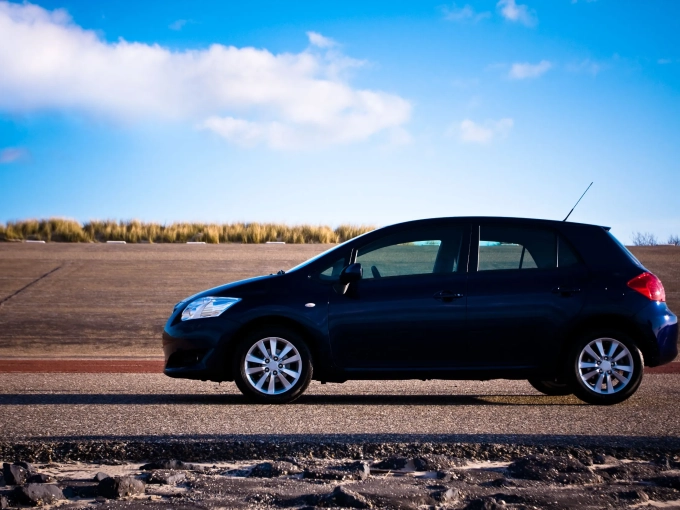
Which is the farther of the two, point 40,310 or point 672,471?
point 40,310

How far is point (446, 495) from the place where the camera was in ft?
14.3

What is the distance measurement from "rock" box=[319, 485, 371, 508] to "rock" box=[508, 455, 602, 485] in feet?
3.41

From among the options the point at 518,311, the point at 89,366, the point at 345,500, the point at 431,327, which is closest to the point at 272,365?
the point at 431,327

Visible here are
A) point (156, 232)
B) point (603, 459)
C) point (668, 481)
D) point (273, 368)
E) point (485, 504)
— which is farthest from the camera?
point (156, 232)

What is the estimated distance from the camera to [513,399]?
28.5ft

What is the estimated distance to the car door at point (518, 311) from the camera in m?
8.35

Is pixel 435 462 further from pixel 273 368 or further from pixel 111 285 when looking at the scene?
pixel 111 285

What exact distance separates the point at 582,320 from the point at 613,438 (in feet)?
7.77

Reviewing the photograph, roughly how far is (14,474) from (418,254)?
498cm

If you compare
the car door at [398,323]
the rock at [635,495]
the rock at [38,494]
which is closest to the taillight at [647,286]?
the car door at [398,323]

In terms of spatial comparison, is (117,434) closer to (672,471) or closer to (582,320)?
(672,471)

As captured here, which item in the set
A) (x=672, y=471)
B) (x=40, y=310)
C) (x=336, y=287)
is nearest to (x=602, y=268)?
(x=336, y=287)

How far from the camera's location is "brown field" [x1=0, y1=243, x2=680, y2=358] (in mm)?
16688

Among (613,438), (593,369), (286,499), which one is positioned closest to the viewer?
(286,499)
